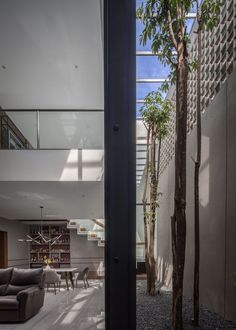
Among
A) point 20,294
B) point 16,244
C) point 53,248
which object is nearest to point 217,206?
point 20,294

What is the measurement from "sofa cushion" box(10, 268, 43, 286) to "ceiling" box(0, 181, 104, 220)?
1.51 m

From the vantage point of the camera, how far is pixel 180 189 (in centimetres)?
286

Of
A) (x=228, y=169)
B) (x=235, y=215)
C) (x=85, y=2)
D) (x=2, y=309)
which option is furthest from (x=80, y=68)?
(x=2, y=309)

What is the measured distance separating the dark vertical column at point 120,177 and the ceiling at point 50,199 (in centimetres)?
326

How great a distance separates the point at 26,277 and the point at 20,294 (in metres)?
0.76

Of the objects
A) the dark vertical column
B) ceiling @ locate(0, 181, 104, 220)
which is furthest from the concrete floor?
the dark vertical column

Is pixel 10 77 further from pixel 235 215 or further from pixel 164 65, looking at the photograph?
pixel 235 215

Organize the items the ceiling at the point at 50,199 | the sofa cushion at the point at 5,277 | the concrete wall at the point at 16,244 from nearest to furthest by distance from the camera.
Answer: the sofa cushion at the point at 5,277 → the ceiling at the point at 50,199 → the concrete wall at the point at 16,244

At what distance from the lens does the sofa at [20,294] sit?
4591 mm

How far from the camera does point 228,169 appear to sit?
11.9 feet

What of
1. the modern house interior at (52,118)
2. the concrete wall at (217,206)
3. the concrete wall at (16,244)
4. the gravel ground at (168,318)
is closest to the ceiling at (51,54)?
the modern house interior at (52,118)

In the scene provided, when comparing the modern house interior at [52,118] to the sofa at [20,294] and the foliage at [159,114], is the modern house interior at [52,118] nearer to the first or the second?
the sofa at [20,294]

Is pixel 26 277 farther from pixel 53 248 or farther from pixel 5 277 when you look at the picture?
pixel 53 248

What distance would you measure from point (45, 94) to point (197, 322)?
15.5 feet
